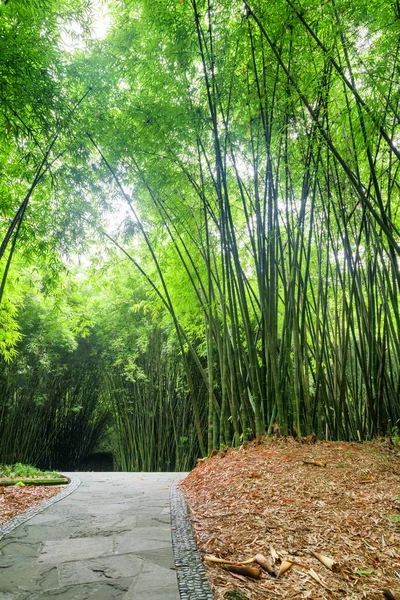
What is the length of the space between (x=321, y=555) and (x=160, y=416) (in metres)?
5.63

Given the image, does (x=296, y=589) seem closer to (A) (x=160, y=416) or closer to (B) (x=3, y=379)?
(A) (x=160, y=416)

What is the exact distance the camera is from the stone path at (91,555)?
1.17 m

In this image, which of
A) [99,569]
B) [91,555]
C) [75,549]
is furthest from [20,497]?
[99,569]

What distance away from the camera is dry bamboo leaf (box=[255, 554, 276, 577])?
1.23 m

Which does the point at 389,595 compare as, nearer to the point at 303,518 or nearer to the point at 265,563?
the point at 265,563

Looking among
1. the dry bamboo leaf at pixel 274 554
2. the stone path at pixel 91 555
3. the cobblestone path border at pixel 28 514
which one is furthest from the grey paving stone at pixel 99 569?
the cobblestone path border at pixel 28 514

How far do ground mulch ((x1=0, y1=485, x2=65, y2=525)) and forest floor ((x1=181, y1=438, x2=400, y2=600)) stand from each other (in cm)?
96

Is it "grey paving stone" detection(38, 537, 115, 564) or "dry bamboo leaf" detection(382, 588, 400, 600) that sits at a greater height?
"dry bamboo leaf" detection(382, 588, 400, 600)

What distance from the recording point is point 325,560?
1.27 m

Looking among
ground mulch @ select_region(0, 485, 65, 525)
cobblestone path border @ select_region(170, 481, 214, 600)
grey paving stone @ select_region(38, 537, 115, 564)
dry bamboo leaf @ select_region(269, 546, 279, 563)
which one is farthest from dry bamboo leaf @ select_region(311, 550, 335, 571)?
ground mulch @ select_region(0, 485, 65, 525)

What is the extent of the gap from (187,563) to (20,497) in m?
1.83

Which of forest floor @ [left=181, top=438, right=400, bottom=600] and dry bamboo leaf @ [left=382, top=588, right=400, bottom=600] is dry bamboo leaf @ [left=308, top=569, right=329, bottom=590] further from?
dry bamboo leaf @ [left=382, top=588, right=400, bottom=600]

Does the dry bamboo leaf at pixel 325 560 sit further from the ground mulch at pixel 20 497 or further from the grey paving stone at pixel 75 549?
the ground mulch at pixel 20 497

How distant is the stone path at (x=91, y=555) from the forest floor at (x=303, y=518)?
0.55ft
